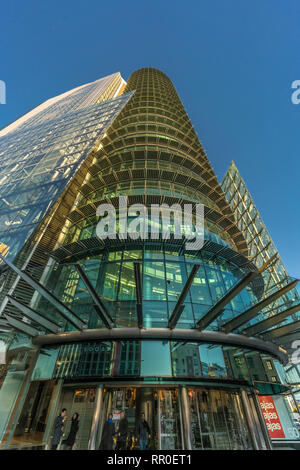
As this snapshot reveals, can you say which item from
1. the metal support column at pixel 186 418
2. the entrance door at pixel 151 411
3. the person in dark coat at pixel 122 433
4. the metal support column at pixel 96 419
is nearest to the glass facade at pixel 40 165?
the metal support column at pixel 96 419

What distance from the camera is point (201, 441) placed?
8.16m

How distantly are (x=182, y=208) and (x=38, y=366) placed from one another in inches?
499

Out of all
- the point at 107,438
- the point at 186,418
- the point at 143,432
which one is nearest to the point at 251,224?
the point at 186,418

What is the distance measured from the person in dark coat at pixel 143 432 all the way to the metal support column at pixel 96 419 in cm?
165

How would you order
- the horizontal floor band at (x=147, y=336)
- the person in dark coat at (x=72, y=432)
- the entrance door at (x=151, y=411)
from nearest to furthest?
the person in dark coat at (x=72, y=432), the entrance door at (x=151, y=411), the horizontal floor band at (x=147, y=336)

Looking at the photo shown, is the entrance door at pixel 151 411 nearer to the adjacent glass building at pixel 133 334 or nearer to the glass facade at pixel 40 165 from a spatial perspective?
the adjacent glass building at pixel 133 334

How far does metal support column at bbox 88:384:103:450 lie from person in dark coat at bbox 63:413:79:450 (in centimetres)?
71

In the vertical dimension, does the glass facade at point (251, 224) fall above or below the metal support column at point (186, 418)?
above

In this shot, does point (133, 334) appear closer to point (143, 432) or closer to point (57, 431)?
point (143, 432)

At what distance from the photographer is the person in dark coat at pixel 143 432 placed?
784 centimetres

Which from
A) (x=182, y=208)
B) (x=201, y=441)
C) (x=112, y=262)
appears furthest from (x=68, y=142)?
(x=201, y=441)

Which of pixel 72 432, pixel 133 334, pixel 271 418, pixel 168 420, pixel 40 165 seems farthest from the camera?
pixel 40 165

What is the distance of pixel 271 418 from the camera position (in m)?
13.5

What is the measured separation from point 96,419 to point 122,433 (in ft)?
3.76
